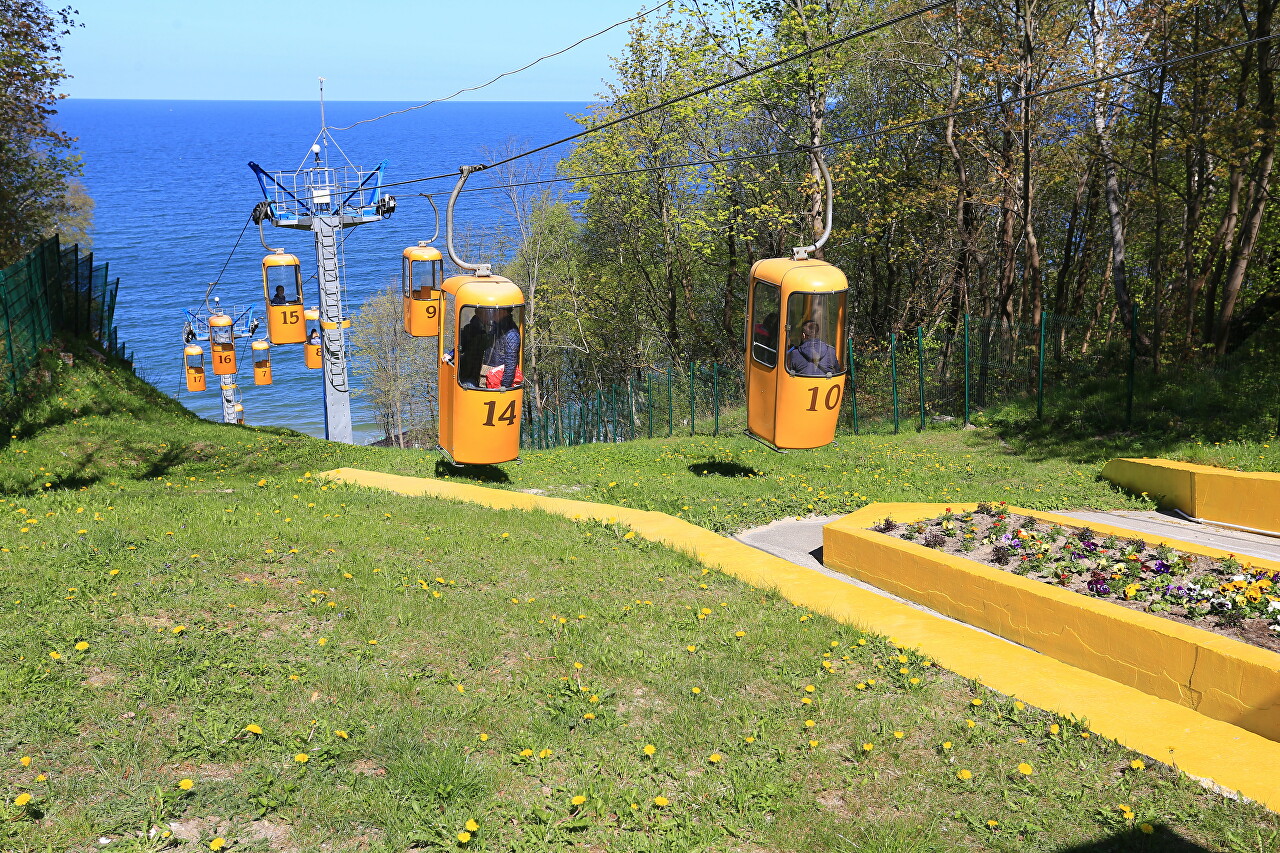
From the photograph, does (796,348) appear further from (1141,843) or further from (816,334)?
(1141,843)

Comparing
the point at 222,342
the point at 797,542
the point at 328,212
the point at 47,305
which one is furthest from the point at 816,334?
the point at 222,342

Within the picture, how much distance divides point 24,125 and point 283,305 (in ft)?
22.1

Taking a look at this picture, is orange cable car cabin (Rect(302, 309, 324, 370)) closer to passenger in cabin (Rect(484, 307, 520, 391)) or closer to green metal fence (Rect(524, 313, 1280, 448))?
green metal fence (Rect(524, 313, 1280, 448))

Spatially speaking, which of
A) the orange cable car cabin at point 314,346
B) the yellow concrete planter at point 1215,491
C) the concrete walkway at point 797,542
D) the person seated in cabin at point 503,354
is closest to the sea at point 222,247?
the orange cable car cabin at point 314,346

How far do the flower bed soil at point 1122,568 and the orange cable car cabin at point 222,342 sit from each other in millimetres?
26243

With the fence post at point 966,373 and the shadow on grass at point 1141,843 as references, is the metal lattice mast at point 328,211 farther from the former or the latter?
the shadow on grass at point 1141,843

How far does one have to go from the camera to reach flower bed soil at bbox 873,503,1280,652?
693cm

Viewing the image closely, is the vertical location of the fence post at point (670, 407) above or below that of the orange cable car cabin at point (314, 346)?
below

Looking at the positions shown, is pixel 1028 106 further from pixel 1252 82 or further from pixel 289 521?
pixel 289 521

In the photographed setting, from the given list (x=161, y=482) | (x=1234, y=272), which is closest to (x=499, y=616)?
(x=161, y=482)

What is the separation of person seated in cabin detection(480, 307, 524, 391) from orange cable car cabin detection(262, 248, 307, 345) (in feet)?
43.4

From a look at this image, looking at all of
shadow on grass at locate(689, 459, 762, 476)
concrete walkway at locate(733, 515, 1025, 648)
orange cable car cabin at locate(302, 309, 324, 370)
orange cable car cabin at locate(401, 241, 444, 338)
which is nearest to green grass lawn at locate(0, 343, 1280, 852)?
concrete walkway at locate(733, 515, 1025, 648)

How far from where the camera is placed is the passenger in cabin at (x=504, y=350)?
41.2 feet

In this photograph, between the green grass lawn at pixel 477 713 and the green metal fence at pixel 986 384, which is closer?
the green grass lawn at pixel 477 713
